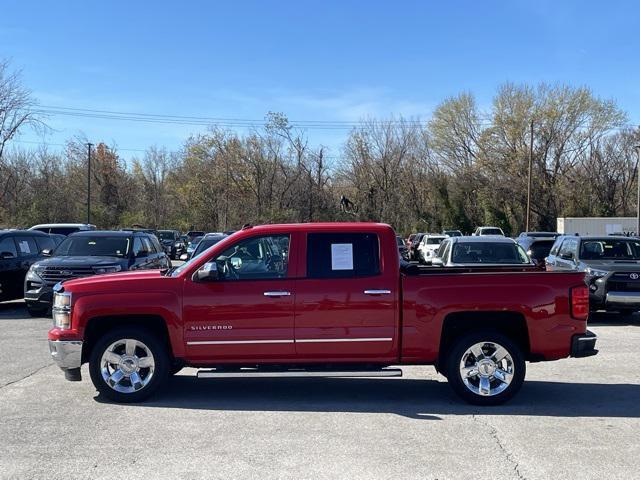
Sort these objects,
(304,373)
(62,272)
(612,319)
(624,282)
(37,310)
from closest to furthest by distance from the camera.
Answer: (304,373) → (624,282) → (62,272) → (37,310) → (612,319)

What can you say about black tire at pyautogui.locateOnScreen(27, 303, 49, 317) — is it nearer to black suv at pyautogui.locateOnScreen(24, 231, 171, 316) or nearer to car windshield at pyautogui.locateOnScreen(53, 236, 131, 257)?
black suv at pyautogui.locateOnScreen(24, 231, 171, 316)

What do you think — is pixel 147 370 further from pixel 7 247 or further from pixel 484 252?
pixel 7 247

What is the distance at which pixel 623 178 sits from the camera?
55656 mm

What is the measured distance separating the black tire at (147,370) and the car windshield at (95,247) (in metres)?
7.15

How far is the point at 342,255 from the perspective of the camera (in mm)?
6539

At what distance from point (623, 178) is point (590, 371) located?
53420 mm

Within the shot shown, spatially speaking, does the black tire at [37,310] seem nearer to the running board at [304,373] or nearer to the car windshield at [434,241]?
the running board at [304,373]

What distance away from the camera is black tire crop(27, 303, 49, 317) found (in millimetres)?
13026

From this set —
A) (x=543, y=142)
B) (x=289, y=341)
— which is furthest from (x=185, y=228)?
(x=289, y=341)

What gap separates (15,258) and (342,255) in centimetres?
1088

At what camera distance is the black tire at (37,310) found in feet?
42.7

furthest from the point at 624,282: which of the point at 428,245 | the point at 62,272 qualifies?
the point at 428,245

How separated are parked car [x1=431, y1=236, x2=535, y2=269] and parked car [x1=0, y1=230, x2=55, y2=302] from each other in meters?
9.12

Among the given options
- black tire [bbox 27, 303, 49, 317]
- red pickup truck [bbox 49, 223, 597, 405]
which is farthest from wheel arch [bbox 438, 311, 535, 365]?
black tire [bbox 27, 303, 49, 317]
